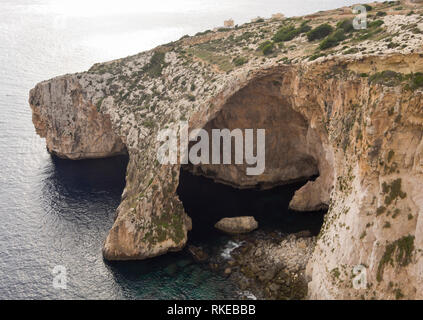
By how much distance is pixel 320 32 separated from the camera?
174 ft

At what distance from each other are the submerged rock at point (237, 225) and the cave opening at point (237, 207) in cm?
96

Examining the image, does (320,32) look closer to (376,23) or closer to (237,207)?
(376,23)

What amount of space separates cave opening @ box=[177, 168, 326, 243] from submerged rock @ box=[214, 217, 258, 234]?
0.96 meters

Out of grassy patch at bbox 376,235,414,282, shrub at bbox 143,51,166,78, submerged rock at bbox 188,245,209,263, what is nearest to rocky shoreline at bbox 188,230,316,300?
submerged rock at bbox 188,245,209,263

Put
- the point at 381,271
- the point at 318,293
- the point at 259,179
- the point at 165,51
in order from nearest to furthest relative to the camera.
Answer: the point at 381,271 < the point at 318,293 < the point at 259,179 < the point at 165,51

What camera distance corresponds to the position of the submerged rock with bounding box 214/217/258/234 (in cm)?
4947

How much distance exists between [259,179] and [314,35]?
23257mm

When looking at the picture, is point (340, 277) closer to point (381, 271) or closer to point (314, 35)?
point (381, 271)

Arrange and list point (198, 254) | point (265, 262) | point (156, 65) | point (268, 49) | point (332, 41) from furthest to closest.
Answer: point (156, 65) < point (268, 49) < point (332, 41) < point (198, 254) < point (265, 262)

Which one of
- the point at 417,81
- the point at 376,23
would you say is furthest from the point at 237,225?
the point at 376,23

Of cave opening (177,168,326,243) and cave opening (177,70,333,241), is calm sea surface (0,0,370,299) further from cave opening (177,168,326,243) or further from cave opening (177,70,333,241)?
cave opening (177,70,333,241)

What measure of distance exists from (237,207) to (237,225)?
6.72 m

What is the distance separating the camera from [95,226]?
173 ft
